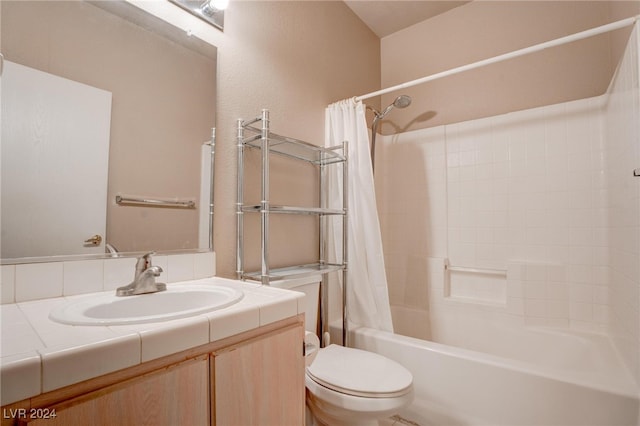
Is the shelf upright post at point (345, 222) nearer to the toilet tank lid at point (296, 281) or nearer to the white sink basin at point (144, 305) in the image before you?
the toilet tank lid at point (296, 281)

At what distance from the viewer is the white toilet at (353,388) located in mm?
1071

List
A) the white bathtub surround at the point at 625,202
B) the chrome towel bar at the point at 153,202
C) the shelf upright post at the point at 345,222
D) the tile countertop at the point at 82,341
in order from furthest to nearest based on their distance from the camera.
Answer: the shelf upright post at the point at 345,222, the white bathtub surround at the point at 625,202, the chrome towel bar at the point at 153,202, the tile countertop at the point at 82,341

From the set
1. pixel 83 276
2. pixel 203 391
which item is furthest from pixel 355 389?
pixel 83 276

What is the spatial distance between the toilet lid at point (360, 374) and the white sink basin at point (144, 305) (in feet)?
1.79

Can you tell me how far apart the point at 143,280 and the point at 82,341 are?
0.43m

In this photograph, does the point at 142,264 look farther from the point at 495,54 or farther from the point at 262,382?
the point at 495,54

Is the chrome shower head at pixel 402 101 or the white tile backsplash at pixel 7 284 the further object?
the chrome shower head at pixel 402 101

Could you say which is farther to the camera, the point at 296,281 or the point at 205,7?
the point at 296,281

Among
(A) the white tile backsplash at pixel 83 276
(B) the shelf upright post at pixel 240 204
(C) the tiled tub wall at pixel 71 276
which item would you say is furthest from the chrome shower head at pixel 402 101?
(A) the white tile backsplash at pixel 83 276

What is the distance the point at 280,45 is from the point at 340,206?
91 centimetres

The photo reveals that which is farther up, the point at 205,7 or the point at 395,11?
the point at 395,11

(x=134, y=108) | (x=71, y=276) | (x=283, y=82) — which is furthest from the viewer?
(x=283, y=82)

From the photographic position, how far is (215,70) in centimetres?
127

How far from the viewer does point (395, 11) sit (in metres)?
2.20
